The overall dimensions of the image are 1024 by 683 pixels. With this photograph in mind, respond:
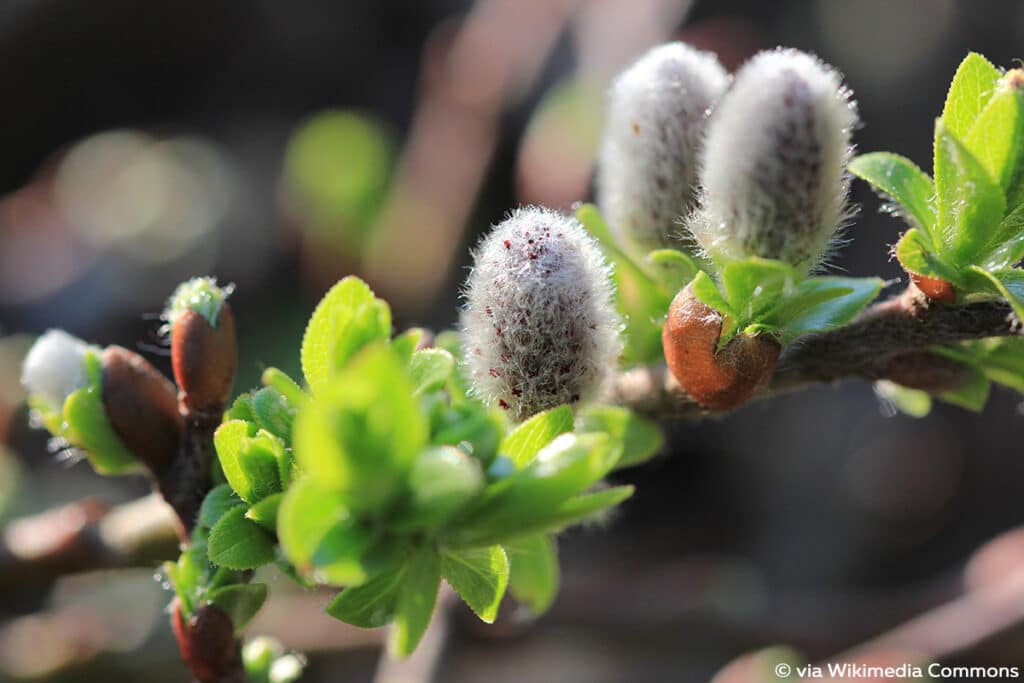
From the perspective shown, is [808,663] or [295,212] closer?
[808,663]

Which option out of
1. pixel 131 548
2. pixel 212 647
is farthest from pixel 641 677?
pixel 212 647

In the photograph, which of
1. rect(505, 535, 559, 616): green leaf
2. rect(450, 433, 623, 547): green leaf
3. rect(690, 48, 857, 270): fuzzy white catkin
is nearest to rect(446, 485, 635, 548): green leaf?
rect(450, 433, 623, 547): green leaf

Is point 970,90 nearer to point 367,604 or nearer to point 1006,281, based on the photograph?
point 1006,281

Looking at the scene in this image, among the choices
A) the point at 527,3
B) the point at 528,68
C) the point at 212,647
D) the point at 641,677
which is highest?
the point at 527,3

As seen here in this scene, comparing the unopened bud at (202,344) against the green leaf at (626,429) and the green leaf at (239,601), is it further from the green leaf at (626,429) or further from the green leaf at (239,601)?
the green leaf at (626,429)

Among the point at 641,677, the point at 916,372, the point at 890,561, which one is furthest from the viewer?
the point at 890,561

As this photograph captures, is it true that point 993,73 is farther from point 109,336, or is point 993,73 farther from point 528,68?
point 109,336

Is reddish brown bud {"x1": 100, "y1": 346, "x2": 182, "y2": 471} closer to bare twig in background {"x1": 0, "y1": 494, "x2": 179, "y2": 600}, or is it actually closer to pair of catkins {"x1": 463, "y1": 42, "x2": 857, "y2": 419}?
bare twig in background {"x1": 0, "y1": 494, "x2": 179, "y2": 600}
